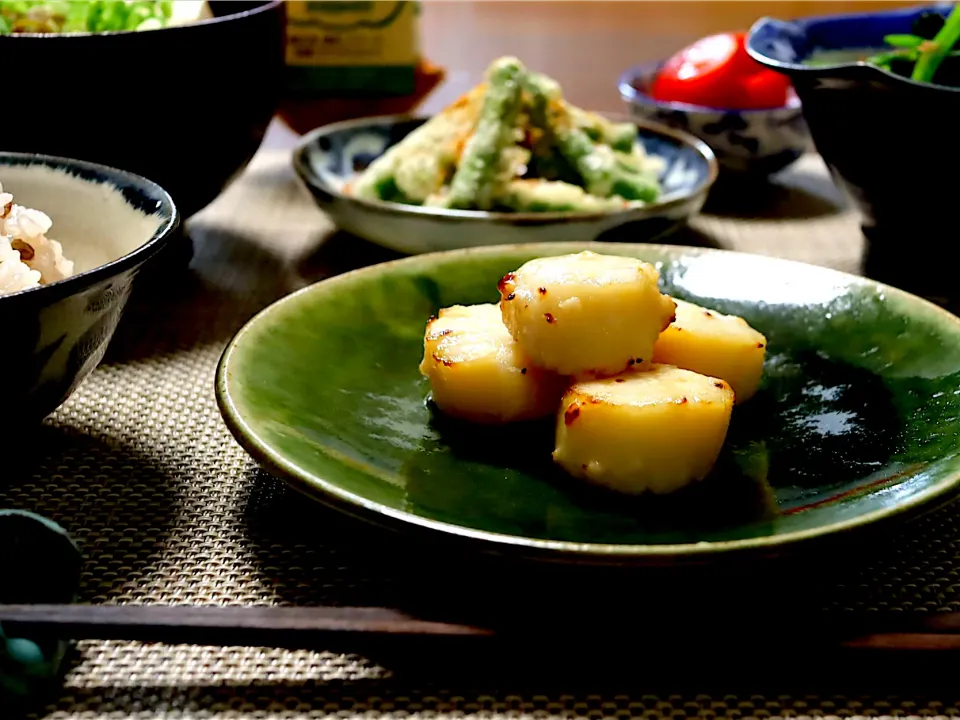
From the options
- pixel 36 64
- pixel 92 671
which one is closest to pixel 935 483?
pixel 92 671

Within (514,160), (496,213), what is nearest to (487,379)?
(496,213)

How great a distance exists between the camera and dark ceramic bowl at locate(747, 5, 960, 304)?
49.7 inches

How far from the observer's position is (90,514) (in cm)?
86

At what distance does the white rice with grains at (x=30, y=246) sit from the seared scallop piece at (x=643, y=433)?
0.48m

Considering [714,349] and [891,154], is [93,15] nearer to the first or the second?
[714,349]

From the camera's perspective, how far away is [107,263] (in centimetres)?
90

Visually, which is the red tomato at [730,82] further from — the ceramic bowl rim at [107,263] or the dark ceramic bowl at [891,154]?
the ceramic bowl rim at [107,263]

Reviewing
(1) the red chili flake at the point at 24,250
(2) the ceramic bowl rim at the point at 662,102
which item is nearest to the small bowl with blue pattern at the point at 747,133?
(2) the ceramic bowl rim at the point at 662,102

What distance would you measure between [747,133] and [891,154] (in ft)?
1.61

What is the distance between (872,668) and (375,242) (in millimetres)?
958

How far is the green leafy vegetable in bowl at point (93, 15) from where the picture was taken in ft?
4.24

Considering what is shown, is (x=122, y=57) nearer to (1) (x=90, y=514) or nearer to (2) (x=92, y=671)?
(1) (x=90, y=514)

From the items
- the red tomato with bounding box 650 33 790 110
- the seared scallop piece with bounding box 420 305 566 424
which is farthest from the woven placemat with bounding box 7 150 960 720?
the red tomato with bounding box 650 33 790 110

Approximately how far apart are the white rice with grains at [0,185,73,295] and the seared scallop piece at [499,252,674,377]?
43 centimetres
